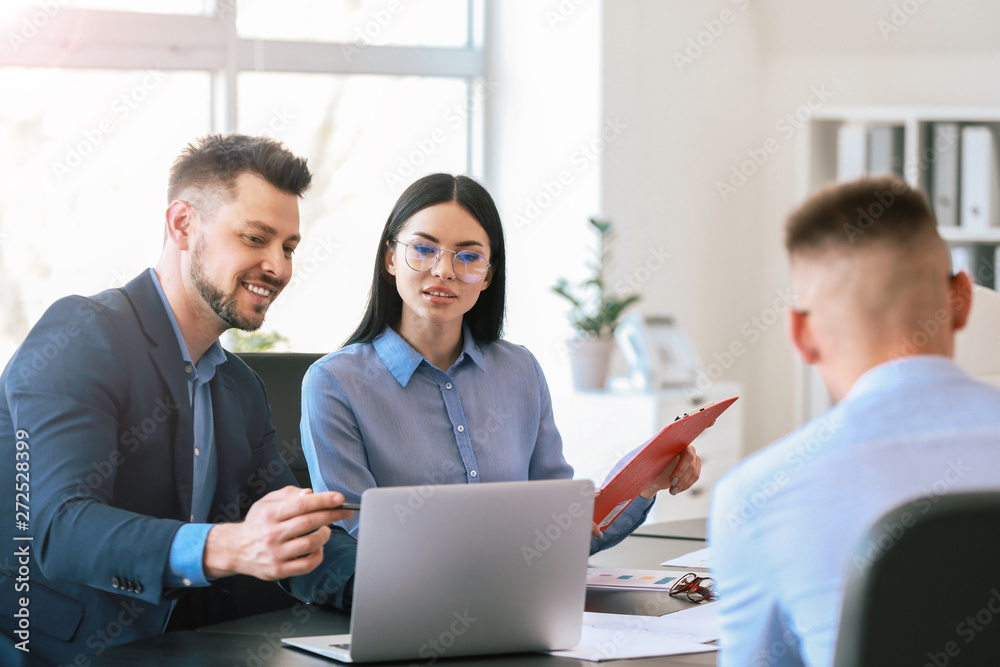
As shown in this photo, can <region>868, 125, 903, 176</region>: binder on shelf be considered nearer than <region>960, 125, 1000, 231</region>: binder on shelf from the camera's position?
No

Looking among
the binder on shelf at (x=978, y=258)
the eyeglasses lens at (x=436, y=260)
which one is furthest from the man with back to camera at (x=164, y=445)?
the binder on shelf at (x=978, y=258)

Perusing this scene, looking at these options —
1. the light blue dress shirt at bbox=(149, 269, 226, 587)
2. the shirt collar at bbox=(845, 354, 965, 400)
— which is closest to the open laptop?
the shirt collar at bbox=(845, 354, 965, 400)

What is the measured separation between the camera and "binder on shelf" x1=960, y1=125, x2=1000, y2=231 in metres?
4.45

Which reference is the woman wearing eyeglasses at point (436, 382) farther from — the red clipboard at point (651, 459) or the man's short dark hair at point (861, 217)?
the man's short dark hair at point (861, 217)

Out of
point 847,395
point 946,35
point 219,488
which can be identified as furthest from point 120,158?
point 946,35

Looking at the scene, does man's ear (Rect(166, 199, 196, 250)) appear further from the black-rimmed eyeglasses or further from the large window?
the large window

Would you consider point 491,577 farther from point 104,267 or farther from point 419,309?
point 104,267

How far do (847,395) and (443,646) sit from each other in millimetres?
622

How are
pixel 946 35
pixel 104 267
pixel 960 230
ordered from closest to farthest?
pixel 104 267
pixel 960 230
pixel 946 35

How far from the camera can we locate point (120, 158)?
154 inches

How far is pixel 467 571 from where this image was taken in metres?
1.33

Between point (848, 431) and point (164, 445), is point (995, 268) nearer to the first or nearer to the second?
point (164, 445)

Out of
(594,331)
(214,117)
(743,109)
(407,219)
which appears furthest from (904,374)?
(743,109)

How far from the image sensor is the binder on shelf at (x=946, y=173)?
4523mm
